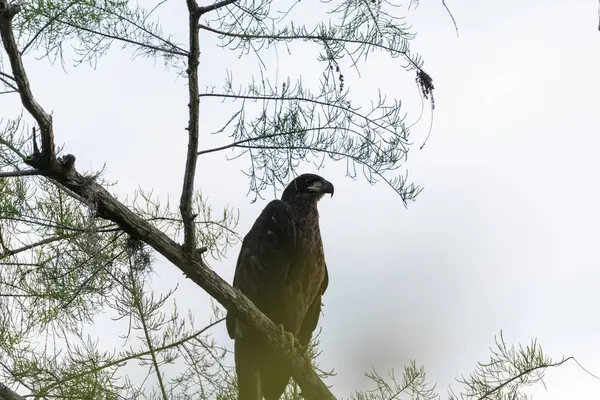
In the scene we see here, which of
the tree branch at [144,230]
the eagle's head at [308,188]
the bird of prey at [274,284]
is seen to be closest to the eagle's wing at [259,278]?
the bird of prey at [274,284]

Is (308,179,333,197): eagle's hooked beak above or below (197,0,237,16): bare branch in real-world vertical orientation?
above

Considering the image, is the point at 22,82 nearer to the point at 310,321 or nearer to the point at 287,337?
the point at 287,337

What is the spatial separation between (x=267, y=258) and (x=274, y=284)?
185mm

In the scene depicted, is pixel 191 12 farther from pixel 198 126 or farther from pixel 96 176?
pixel 96 176

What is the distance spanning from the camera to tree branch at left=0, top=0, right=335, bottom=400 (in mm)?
3145

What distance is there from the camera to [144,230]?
143 inches

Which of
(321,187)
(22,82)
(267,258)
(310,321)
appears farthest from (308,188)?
(22,82)

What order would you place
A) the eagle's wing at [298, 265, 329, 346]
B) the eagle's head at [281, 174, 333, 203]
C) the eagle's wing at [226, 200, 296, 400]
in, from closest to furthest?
the eagle's wing at [226, 200, 296, 400] → the eagle's wing at [298, 265, 329, 346] → the eagle's head at [281, 174, 333, 203]

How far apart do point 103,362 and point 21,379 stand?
526mm

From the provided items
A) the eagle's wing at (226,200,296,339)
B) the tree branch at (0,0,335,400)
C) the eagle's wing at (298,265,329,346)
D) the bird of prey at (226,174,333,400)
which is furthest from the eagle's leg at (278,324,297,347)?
the eagle's wing at (298,265,329,346)

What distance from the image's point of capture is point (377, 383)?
4.30m

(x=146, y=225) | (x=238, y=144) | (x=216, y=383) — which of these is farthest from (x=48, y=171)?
(x=216, y=383)

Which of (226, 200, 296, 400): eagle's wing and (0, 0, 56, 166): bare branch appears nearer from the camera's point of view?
(0, 0, 56, 166): bare branch

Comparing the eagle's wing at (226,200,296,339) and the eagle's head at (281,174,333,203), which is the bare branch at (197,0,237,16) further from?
the eagle's head at (281,174,333,203)
